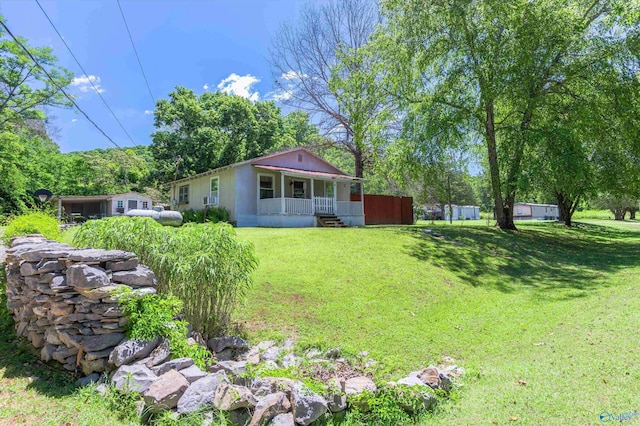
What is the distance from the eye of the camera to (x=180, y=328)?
3.88 m

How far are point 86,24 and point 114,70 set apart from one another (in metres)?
3.52

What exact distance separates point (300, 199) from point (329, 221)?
176 centimetres

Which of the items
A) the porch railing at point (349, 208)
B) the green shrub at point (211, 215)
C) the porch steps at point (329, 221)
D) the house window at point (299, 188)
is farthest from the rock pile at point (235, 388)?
the house window at point (299, 188)

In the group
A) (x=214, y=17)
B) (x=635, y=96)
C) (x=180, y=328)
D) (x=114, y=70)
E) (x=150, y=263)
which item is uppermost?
(x=214, y=17)

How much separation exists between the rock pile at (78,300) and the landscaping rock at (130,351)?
18cm

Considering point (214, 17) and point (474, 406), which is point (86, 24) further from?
point (474, 406)

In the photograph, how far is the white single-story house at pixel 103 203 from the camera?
2700 cm

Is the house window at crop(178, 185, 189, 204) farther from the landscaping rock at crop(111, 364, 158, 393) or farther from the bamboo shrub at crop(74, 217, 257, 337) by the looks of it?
the landscaping rock at crop(111, 364, 158, 393)

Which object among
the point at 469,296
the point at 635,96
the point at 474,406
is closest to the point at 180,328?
the point at 474,406

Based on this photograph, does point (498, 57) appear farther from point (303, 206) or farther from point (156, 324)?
point (156, 324)

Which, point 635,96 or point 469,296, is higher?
point 635,96

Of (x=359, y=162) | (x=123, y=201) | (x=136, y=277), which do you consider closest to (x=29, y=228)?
(x=136, y=277)

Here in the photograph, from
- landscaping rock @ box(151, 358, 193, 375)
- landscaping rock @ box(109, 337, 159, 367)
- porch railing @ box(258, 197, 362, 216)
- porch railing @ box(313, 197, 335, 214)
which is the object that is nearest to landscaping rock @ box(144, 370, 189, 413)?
landscaping rock @ box(151, 358, 193, 375)

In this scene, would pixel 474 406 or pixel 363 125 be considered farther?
pixel 363 125
